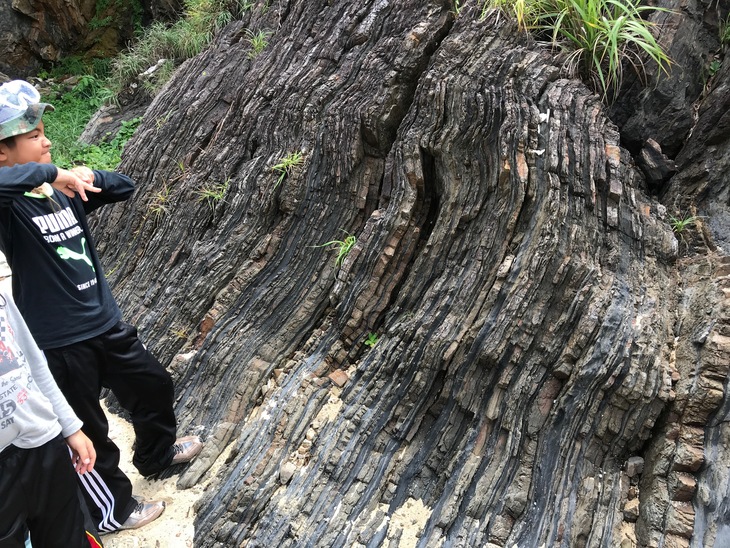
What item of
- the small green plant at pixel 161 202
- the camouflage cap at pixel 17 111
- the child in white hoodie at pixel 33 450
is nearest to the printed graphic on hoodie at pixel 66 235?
the camouflage cap at pixel 17 111

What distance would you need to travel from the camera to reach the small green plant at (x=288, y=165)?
14.3ft

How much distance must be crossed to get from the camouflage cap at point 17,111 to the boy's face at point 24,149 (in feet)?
0.11

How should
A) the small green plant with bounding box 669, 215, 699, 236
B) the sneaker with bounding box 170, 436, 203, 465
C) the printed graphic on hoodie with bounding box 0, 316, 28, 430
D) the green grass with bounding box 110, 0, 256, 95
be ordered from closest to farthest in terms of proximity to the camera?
1. the printed graphic on hoodie with bounding box 0, 316, 28, 430
2. the small green plant with bounding box 669, 215, 699, 236
3. the sneaker with bounding box 170, 436, 203, 465
4. the green grass with bounding box 110, 0, 256, 95

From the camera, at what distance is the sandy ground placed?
3223mm

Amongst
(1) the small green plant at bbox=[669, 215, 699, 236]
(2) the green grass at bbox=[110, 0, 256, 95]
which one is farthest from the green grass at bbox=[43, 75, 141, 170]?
(1) the small green plant at bbox=[669, 215, 699, 236]

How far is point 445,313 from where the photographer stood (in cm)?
332

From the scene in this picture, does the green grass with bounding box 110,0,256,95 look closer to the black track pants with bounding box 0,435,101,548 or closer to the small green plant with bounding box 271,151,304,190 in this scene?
the small green plant with bounding box 271,151,304,190

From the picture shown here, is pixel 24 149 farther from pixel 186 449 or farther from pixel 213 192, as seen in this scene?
pixel 213 192

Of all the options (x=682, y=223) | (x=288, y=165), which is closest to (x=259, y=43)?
(x=288, y=165)

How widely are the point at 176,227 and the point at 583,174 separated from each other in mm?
3351

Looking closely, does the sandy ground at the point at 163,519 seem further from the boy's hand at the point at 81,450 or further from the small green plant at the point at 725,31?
the small green plant at the point at 725,31

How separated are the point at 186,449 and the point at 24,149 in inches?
78.6

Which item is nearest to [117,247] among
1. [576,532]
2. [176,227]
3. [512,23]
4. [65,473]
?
[176,227]

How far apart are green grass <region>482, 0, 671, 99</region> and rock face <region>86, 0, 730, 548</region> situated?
0.53 ft
